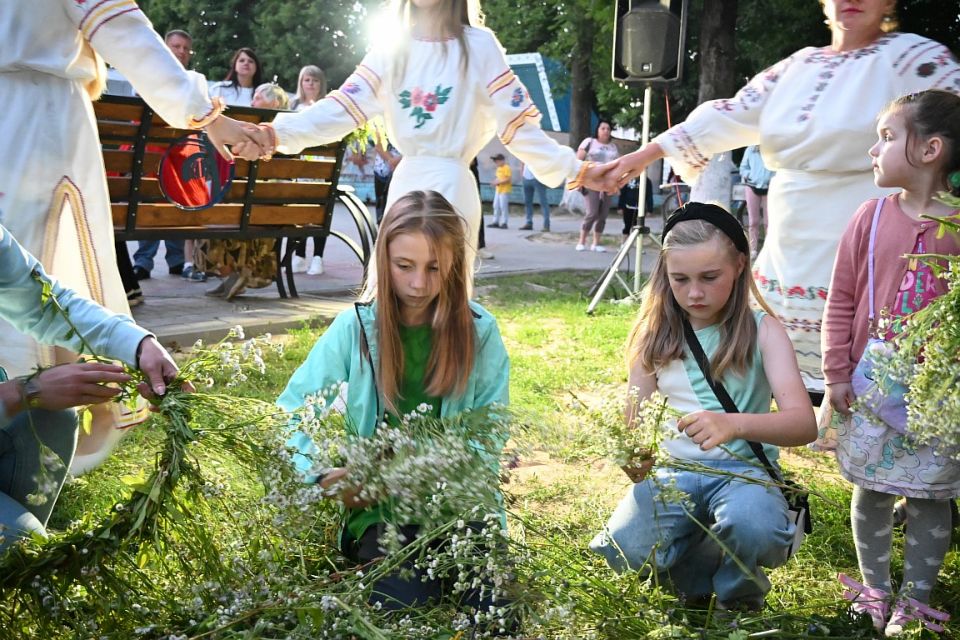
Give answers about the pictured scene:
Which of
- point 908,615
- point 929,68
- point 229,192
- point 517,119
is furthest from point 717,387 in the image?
point 229,192

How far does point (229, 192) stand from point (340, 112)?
302cm

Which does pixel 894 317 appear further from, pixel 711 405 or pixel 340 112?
pixel 340 112

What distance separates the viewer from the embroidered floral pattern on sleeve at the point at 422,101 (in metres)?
4.43

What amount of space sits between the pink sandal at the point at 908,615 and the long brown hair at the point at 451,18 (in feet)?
9.19

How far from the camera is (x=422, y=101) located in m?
4.46

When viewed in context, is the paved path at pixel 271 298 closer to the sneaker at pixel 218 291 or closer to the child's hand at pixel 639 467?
the sneaker at pixel 218 291

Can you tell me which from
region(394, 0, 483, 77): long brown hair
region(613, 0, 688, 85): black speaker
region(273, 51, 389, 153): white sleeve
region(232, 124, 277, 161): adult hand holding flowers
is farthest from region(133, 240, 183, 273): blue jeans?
region(394, 0, 483, 77): long brown hair

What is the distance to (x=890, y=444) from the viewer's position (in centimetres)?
287

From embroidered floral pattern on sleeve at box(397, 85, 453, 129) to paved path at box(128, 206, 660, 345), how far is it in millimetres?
828

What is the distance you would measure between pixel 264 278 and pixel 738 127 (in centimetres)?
516

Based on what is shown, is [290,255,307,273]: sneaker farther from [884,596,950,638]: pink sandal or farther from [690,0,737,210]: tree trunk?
[884,596,950,638]: pink sandal

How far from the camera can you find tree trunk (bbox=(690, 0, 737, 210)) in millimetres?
14266

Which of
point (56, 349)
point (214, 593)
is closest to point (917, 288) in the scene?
point (214, 593)

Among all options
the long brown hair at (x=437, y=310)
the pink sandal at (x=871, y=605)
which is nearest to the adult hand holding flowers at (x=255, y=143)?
the long brown hair at (x=437, y=310)
